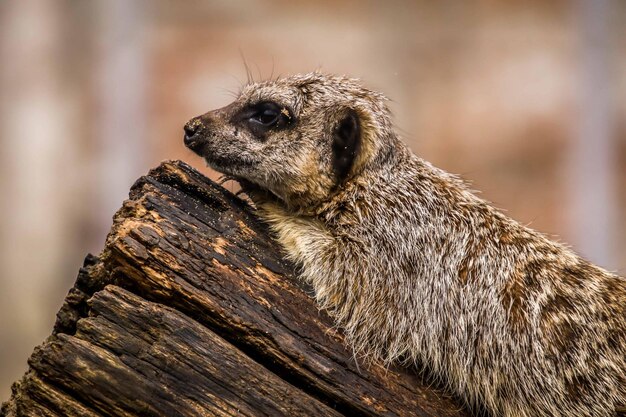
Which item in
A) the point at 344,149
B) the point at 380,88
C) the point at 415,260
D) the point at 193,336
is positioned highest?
the point at 380,88

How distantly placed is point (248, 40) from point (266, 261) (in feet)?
22.2

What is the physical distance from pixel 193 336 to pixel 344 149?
1674 millimetres

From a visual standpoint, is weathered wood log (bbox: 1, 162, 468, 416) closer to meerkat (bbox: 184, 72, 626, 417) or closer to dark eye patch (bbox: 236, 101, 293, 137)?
meerkat (bbox: 184, 72, 626, 417)

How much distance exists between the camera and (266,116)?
5.15 m

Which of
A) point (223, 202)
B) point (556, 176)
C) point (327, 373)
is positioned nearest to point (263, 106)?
point (223, 202)

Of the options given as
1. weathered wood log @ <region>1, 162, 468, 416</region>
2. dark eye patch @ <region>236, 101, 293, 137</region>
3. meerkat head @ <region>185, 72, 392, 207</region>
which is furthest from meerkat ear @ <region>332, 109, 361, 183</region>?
weathered wood log @ <region>1, 162, 468, 416</region>

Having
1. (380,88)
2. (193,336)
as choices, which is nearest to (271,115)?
(193,336)

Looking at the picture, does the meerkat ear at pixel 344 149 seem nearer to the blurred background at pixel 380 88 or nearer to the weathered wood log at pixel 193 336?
the weathered wood log at pixel 193 336

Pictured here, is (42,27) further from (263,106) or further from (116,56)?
(263,106)

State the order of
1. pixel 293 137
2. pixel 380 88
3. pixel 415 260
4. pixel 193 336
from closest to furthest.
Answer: pixel 193 336 → pixel 415 260 → pixel 293 137 → pixel 380 88

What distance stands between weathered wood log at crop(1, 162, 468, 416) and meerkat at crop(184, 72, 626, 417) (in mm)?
237

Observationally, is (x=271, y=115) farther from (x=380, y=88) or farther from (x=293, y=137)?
(x=380, y=88)

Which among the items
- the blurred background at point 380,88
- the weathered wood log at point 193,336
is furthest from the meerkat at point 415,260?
the blurred background at point 380,88

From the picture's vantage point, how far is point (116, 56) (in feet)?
35.8
